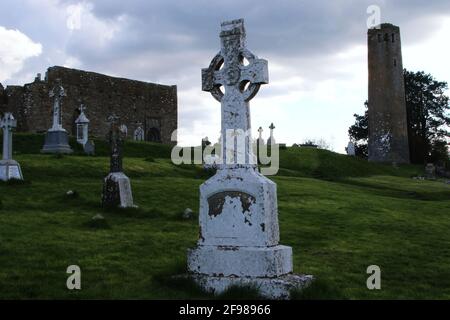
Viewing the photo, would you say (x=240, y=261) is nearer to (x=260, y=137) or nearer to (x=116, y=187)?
(x=116, y=187)

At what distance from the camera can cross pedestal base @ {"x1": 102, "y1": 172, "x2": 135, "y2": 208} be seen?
13.2 m

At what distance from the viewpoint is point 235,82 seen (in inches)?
281

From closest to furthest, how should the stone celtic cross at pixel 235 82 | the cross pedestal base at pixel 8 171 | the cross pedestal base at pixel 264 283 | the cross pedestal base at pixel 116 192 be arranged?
the cross pedestal base at pixel 264 283 → the stone celtic cross at pixel 235 82 → the cross pedestal base at pixel 116 192 → the cross pedestal base at pixel 8 171

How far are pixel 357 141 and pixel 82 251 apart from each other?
5787 cm

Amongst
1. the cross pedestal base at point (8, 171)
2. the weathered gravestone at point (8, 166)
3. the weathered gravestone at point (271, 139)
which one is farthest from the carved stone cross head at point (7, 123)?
the weathered gravestone at point (271, 139)

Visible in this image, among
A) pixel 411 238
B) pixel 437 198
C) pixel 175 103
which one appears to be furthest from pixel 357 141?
pixel 411 238

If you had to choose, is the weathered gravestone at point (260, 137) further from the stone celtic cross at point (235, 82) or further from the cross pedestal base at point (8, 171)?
the stone celtic cross at point (235, 82)

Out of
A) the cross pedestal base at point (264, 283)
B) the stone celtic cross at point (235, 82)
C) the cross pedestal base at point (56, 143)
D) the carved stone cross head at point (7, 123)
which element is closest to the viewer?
the cross pedestal base at point (264, 283)

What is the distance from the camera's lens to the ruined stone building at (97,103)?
135 feet

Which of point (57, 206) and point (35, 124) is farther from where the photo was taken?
point (35, 124)

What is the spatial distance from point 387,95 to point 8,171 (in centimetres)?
4349

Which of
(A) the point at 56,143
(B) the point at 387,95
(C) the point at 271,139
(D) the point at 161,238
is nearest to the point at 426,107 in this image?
(B) the point at 387,95

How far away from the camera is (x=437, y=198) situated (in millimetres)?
23438
